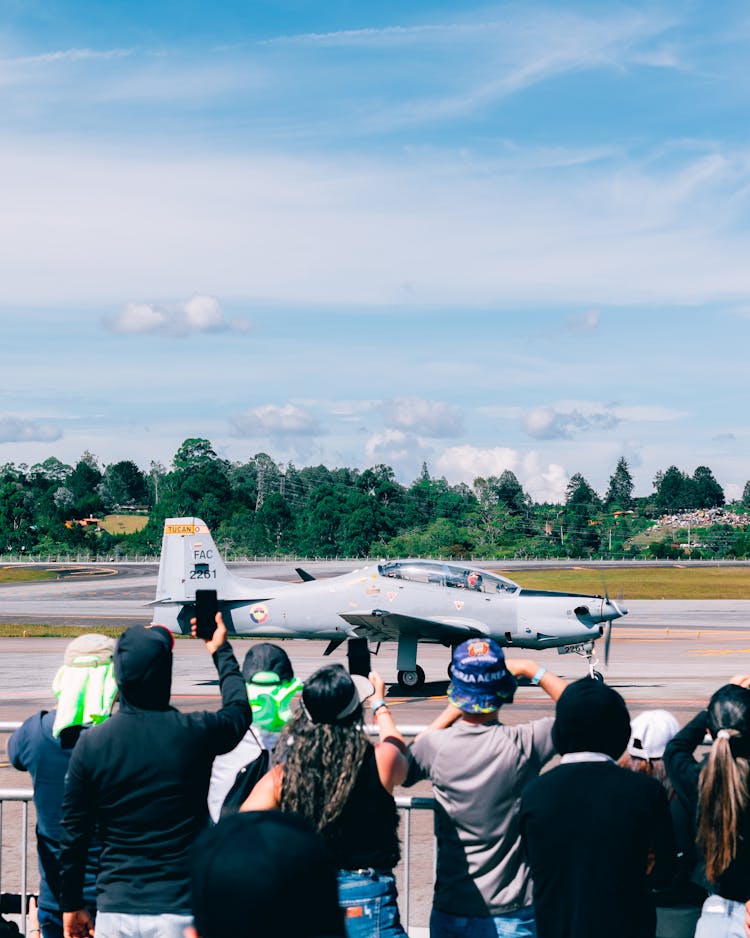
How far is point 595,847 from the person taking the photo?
147 inches

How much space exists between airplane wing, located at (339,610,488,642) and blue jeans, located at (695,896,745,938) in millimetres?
16765

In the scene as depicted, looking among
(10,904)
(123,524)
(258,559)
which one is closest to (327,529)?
(258,559)

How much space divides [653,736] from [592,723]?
1101 millimetres

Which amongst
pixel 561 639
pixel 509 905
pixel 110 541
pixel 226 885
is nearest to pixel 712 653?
pixel 561 639

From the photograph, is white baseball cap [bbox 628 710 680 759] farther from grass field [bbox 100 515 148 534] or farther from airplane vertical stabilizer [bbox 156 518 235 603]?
grass field [bbox 100 515 148 534]

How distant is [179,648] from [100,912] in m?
27.4

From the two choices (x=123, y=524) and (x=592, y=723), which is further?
(x=123, y=524)

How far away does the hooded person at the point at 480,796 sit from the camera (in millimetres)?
4406

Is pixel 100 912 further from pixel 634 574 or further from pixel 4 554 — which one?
pixel 4 554

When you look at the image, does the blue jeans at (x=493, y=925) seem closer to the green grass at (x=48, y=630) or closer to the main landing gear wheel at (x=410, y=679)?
the main landing gear wheel at (x=410, y=679)

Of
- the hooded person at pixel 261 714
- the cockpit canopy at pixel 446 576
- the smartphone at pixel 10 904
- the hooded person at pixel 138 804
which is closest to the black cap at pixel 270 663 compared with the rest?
the hooded person at pixel 261 714

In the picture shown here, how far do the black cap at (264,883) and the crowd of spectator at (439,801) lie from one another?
1444 millimetres

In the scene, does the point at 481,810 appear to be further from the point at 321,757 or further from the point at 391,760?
the point at 321,757

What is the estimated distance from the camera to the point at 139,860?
13.7 feet
